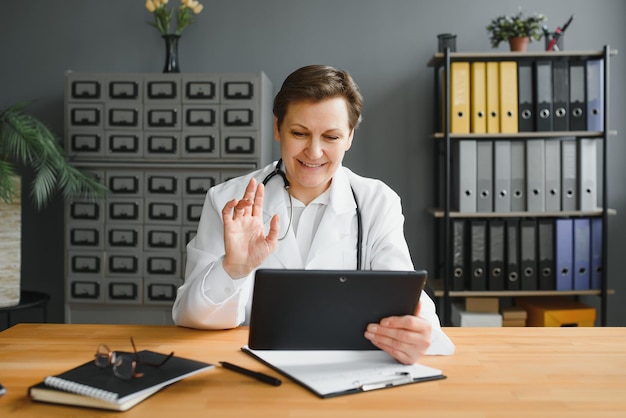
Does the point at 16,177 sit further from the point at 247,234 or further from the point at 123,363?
the point at 123,363

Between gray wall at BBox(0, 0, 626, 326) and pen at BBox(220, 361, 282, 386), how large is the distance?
8.43 ft

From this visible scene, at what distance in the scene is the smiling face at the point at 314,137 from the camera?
1723 mm

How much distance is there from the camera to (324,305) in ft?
4.09

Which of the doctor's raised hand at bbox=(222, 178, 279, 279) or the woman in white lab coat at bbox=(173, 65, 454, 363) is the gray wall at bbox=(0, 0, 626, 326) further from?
the doctor's raised hand at bbox=(222, 178, 279, 279)

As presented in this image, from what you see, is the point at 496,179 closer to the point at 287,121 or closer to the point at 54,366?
the point at 287,121

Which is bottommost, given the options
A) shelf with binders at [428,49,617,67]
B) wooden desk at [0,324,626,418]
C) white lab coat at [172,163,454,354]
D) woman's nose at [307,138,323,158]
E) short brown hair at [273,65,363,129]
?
wooden desk at [0,324,626,418]

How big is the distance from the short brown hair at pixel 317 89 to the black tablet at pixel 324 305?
25.7 inches

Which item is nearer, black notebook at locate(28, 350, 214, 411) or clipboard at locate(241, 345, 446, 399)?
black notebook at locate(28, 350, 214, 411)

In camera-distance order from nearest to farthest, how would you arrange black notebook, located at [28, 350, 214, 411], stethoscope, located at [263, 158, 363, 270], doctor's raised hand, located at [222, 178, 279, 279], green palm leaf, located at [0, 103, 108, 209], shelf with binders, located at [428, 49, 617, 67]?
black notebook, located at [28, 350, 214, 411], doctor's raised hand, located at [222, 178, 279, 279], stethoscope, located at [263, 158, 363, 270], green palm leaf, located at [0, 103, 108, 209], shelf with binders, located at [428, 49, 617, 67]

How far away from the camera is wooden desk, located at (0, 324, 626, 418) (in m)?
1.06

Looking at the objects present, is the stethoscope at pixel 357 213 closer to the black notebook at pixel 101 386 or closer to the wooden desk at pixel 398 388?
the wooden desk at pixel 398 388

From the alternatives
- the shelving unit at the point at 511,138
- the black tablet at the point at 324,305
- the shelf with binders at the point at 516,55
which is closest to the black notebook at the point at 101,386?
the black tablet at the point at 324,305

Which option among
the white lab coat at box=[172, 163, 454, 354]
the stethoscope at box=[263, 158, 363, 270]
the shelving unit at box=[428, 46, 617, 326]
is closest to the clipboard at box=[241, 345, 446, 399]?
the white lab coat at box=[172, 163, 454, 354]

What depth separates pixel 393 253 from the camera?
175 cm
